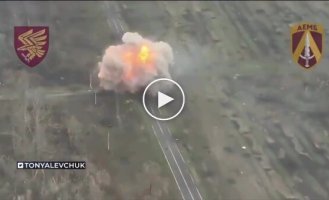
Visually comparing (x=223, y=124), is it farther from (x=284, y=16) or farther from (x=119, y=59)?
(x=284, y=16)

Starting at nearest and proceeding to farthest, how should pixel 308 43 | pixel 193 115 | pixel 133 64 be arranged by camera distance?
1. pixel 308 43
2. pixel 193 115
3. pixel 133 64

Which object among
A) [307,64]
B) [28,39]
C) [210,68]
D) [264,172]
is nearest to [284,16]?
[210,68]

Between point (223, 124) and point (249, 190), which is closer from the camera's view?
point (249, 190)

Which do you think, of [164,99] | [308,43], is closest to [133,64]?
[164,99]

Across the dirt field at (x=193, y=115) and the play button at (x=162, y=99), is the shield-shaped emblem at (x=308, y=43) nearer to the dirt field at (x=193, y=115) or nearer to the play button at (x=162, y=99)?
the dirt field at (x=193, y=115)

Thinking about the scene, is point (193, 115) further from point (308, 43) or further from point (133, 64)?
point (308, 43)

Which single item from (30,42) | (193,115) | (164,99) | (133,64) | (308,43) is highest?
(308,43)

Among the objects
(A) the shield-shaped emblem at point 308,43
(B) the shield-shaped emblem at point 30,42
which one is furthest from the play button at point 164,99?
(A) the shield-shaped emblem at point 308,43
